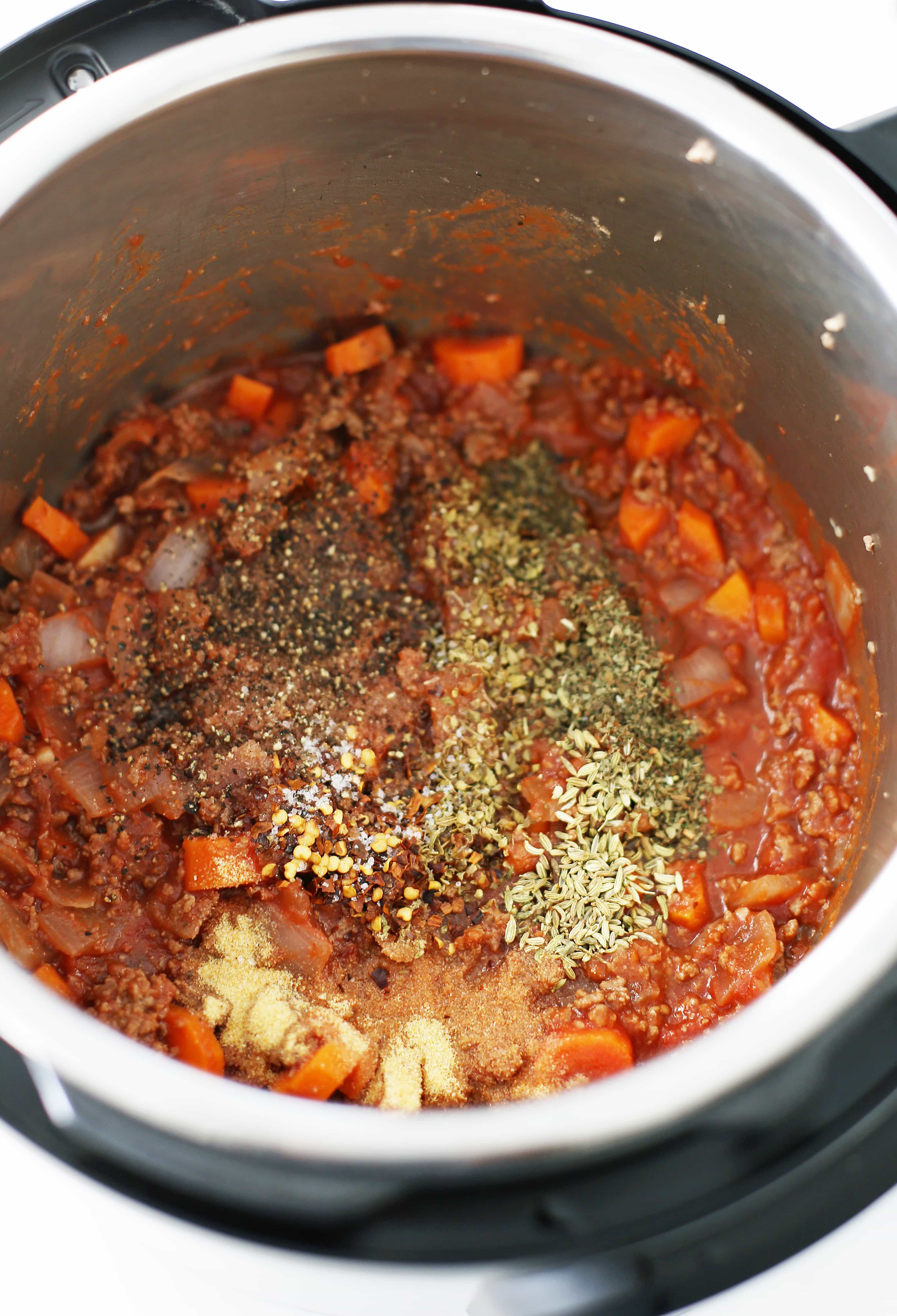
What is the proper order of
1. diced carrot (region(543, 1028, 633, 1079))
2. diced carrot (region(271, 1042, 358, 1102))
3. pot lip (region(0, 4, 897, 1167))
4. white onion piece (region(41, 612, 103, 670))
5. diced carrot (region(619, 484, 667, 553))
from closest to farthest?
pot lip (region(0, 4, 897, 1167))
diced carrot (region(271, 1042, 358, 1102))
diced carrot (region(543, 1028, 633, 1079))
white onion piece (region(41, 612, 103, 670))
diced carrot (region(619, 484, 667, 553))

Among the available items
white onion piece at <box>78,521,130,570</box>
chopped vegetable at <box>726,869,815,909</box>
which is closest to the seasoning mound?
chopped vegetable at <box>726,869,815,909</box>

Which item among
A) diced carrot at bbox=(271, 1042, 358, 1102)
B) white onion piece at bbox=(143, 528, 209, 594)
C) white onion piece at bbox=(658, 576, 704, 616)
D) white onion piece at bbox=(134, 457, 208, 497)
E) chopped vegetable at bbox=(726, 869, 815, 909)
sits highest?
white onion piece at bbox=(134, 457, 208, 497)

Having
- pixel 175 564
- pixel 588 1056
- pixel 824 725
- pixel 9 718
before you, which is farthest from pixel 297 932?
pixel 824 725

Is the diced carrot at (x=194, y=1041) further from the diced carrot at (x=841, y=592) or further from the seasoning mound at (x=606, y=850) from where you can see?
the diced carrot at (x=841, y=592)

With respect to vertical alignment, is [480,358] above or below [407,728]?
above

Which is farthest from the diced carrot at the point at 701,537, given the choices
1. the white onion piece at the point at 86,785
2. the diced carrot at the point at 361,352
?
the white onion piece at the point at 86,785

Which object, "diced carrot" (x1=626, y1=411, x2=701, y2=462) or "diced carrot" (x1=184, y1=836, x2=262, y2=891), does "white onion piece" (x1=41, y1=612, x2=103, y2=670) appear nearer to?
"diced carrot" (x1=184, y1=836, x2=262, y2=891)

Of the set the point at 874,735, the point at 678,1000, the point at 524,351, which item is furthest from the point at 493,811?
the point at 524,351

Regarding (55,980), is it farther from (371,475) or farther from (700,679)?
(700,679)
